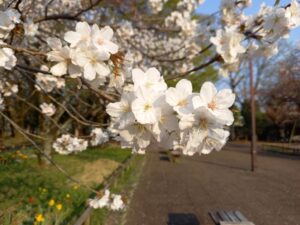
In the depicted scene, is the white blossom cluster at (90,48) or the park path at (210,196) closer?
the white blossom cluster at (90,48)

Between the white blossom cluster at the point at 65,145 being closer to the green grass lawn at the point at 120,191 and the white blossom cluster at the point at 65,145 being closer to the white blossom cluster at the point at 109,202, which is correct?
the green grass lawn at the point at 120,191

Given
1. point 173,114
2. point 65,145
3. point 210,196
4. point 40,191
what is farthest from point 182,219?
point 173,114

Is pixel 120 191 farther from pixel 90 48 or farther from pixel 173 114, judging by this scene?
pixel 173 114

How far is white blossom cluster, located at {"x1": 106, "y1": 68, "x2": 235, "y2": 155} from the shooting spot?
4.49ft

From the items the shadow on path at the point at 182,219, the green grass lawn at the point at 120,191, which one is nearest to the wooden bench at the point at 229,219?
the shadow on path at the point at 182,219

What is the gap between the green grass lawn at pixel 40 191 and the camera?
538 centimetres

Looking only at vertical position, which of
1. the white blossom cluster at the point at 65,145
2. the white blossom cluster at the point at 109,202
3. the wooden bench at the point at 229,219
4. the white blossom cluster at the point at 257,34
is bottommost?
the wooden bench at the point at 229,219

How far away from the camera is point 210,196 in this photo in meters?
8.56

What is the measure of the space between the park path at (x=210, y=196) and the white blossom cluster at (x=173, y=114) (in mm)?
5044

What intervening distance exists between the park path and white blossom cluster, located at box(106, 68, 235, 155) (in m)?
5.04

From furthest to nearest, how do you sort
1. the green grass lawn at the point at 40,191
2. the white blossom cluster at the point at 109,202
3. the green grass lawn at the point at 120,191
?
the green grass lawn at the point at 120,191 → the green grass lawn at the point at 40,191 → the white blossom cluster at the point at 109,202

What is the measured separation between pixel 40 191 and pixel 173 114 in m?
6.45

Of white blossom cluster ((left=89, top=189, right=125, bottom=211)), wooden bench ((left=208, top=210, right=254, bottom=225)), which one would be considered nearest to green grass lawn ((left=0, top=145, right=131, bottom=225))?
white blossom cluster ((left=89, top=189, right=125, bottom=211))

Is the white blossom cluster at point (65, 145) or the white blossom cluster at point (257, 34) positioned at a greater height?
the white blossom cluster at point (257, 34)
